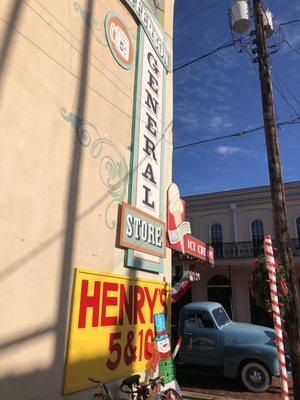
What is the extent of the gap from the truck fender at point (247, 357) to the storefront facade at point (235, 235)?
43.5 ft

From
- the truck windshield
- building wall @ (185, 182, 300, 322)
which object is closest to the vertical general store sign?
the truck windshield

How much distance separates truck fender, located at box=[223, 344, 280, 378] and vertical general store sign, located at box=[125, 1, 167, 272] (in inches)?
171

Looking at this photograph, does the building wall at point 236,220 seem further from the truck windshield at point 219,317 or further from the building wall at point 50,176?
the building wall at point 50,176

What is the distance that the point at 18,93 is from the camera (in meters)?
4.33

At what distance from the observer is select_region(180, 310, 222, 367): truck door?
1026 cm

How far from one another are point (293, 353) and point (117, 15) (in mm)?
7097

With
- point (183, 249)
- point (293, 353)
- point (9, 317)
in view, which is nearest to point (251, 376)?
point (293, 353)

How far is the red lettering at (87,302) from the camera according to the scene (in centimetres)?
482

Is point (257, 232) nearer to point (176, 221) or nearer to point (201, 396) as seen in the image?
point (201, 396)

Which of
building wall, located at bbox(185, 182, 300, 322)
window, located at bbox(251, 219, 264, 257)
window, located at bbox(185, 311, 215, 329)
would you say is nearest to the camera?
window, located at bbox(185, 311, 215, 329)

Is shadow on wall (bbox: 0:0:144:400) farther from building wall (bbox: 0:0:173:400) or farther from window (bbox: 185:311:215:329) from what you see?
window (bbox: 185:311:215:329)

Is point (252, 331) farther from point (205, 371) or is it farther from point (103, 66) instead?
point (103, 66)

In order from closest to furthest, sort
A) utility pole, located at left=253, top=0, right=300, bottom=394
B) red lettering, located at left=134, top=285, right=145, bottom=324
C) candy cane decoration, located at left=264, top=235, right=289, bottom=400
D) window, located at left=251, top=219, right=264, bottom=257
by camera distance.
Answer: candy cane decoration, located at left=264, top=235, right=289, bottom=400, red lettering, located at left=134, top=285, right=145, bottom=324, utility pole, located at left=253, top=0, right=300, bottom=394, window, located at left=251, top=219, right=264, bottom=257

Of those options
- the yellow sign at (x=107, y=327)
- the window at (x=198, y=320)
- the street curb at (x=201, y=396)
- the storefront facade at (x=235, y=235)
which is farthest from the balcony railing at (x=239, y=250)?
the yellow sign at (x=107, y=327)
